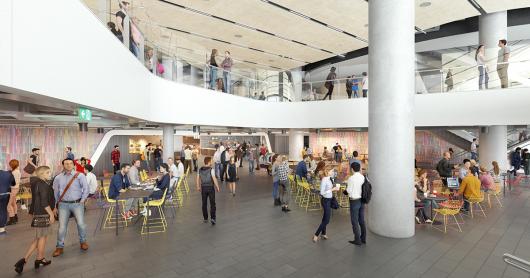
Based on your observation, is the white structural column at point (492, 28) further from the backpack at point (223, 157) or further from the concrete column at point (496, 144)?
the backpack at point (223, 157)

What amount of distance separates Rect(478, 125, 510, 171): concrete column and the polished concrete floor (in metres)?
5.31

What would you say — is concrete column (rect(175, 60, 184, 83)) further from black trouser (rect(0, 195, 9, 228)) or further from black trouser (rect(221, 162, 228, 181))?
black trouser (rect(0, 195, 9, 228))

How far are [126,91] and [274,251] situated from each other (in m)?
4.85

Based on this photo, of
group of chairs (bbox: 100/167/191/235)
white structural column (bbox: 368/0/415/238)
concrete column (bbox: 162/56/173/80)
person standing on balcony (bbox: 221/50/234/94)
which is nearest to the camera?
white structural column (bbox: 368/0/415/238)

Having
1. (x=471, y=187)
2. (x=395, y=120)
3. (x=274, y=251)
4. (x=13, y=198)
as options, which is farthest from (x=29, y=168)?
(x=471, y=187)

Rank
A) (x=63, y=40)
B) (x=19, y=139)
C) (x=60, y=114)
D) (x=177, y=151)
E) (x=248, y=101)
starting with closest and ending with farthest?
1. (x=63, y=40)
2. (x=60, y=114)
3. (x=19, y=139)
4. (x=248, y=101)
5. (x=177, y=151)

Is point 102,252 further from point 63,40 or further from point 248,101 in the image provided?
point 248,101

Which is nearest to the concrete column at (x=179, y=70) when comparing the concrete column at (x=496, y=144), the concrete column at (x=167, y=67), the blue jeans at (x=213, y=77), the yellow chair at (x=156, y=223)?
the concrete column at (x=167, y=67)

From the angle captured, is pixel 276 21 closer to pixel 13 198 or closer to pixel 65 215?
pixel 65 215

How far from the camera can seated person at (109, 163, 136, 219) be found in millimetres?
6688

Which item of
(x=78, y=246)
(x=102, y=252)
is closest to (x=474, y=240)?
(x=102, y=252)

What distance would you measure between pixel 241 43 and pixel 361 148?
11640mm

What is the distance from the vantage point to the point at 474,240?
572 cm

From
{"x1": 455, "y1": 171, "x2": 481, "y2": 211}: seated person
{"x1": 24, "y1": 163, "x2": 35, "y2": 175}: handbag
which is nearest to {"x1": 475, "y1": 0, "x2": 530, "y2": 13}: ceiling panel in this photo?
{"x1": 455, "y1": 171, "x2": 481, "y2": 211}: seated person
